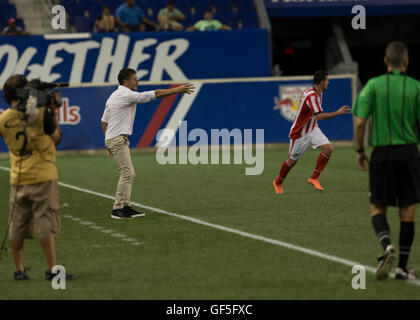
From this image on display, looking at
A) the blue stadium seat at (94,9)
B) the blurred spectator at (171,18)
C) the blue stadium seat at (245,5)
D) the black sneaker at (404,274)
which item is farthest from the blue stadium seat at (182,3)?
the black sneaker at (404,274)

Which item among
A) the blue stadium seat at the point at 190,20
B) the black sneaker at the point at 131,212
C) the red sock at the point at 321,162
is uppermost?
the blue stadium seat at the point at 190,20

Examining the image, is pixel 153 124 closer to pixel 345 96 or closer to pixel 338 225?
pixel 345 96

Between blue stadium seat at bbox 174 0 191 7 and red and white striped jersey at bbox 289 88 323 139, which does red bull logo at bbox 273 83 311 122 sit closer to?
blue stadium seat at bbox 174 0 191 7

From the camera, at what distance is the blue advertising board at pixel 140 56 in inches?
1003

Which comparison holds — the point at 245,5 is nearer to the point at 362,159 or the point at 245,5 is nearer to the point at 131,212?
the point at 131,212

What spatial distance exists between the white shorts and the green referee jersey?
6915mm

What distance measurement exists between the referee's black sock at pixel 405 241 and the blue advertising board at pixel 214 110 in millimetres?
16187

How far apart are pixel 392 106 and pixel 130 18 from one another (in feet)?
64.5

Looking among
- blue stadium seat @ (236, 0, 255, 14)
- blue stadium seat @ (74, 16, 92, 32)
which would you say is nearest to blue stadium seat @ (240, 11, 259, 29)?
blue stadium seat @ (236, 0, 255, 14)

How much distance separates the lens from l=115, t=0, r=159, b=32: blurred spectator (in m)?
26.1

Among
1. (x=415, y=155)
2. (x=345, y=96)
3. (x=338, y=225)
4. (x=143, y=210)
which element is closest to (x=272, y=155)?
(x=345, y=96)

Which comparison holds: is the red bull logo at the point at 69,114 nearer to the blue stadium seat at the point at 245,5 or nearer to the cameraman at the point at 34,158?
the blue stadium seat at the point at 245,5

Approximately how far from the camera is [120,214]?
11.9 m

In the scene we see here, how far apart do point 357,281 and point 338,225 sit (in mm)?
3442
